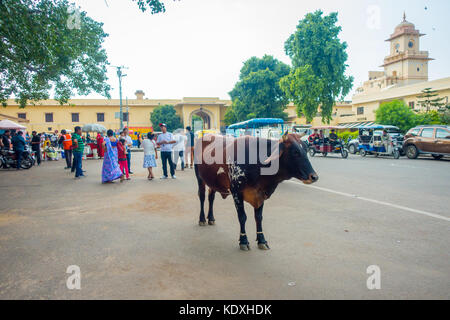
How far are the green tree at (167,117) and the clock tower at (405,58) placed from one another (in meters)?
40.7

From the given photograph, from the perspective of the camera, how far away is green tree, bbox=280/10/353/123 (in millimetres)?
29844

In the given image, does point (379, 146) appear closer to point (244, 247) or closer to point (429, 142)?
point (429, 142)

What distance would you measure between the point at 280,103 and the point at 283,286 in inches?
1589

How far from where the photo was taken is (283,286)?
3.08 meters

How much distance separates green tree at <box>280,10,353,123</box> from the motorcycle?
76.4ft

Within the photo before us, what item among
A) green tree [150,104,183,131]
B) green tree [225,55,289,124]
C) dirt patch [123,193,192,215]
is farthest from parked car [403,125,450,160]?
green tree [150,104,183,131]

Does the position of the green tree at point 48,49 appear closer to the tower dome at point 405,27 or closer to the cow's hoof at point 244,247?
the cow's hoof at point 244,247

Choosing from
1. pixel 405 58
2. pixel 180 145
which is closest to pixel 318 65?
pixel 180 145

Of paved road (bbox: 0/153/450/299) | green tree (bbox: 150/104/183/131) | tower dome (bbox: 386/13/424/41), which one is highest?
tower dome (bbox: 386/13/424/41)

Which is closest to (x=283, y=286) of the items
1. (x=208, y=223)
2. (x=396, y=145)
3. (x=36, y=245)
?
(x=208, y=223)

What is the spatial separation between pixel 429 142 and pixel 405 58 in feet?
160

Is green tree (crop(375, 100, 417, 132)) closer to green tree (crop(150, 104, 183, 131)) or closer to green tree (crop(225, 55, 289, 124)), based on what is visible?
green tree (crop(225, 55, 289, 124))

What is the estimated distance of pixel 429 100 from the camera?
33.1 m

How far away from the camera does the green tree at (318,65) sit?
29844 millimetres
